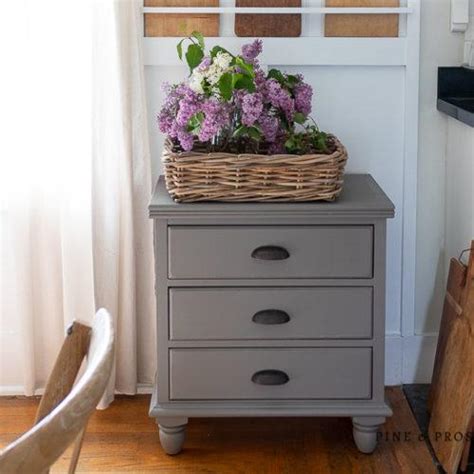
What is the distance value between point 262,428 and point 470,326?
0.70m

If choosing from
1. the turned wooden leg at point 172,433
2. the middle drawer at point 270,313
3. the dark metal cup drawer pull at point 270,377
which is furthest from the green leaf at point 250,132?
the turned wooden leg at point 172,433

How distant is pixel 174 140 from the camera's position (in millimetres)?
2809

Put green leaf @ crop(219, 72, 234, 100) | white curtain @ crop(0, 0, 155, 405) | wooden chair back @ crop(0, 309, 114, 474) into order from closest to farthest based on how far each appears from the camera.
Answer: wooden chair back @ crop(0, 309, 114, 474), green leaf @ crop(219, 72, 234, 100), white curtain @ crop(0, 0, 155, 405)

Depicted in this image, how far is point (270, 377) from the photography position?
2.78 m

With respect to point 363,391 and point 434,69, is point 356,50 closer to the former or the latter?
point 434,69

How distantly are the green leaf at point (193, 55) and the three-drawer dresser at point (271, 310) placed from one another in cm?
36

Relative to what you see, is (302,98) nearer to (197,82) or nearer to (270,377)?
(197,82)

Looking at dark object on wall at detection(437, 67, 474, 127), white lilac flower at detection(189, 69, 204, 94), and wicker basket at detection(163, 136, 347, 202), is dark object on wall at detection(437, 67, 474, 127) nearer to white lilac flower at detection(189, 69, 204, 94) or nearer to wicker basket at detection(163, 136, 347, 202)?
wicker basket at detection(163, 136, 347, 202)

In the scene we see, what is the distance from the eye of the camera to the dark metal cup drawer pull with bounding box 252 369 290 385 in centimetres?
278

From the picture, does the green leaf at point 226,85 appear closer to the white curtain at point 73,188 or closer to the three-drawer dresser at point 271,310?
the three-drawer dresser at point 271,310

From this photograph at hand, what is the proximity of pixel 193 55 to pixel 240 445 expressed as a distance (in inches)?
43.4

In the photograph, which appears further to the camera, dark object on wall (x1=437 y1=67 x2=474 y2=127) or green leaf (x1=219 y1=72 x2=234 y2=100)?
dark object on wall (x1=437 y1=67 x2=474 y2=127)

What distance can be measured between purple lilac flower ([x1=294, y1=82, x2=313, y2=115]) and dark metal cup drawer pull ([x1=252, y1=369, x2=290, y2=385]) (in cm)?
71

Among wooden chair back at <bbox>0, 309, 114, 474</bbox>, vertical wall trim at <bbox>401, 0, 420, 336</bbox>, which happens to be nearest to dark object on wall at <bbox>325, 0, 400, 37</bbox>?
vertical wall trim at <bbox>401, 0, 420, 336</bbox>
